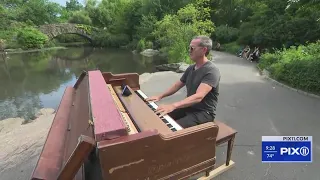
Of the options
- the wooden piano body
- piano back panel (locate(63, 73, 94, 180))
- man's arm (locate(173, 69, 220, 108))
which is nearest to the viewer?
the wooden piano body

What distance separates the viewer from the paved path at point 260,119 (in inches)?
129

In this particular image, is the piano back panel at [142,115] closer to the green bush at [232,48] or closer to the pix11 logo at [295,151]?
the pix11 logo at [295,151]

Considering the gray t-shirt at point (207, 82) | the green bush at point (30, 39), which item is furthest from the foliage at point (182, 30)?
the green bush at point (30, 39)

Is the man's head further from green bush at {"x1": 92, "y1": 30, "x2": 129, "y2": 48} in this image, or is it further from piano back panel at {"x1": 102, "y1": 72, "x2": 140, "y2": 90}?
green bush at {"x1": 92, "y1": 30, "x2": 129, "y2": 48}

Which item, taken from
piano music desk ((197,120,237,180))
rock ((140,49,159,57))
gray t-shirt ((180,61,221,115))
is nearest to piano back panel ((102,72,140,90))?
gray t-shirt ((180,61,221,115))

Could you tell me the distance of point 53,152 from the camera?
1.92m

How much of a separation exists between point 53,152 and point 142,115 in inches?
37.4

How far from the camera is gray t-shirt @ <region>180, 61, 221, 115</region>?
285 cm

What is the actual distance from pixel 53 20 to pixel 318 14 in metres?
54.6

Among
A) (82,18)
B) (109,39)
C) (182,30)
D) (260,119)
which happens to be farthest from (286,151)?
(82,18)

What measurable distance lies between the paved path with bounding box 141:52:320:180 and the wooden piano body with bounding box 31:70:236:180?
98 centimetres

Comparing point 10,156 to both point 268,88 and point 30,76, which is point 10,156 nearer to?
point 268,88

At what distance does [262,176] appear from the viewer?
3199 mm

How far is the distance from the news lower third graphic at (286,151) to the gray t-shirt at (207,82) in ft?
4.38
